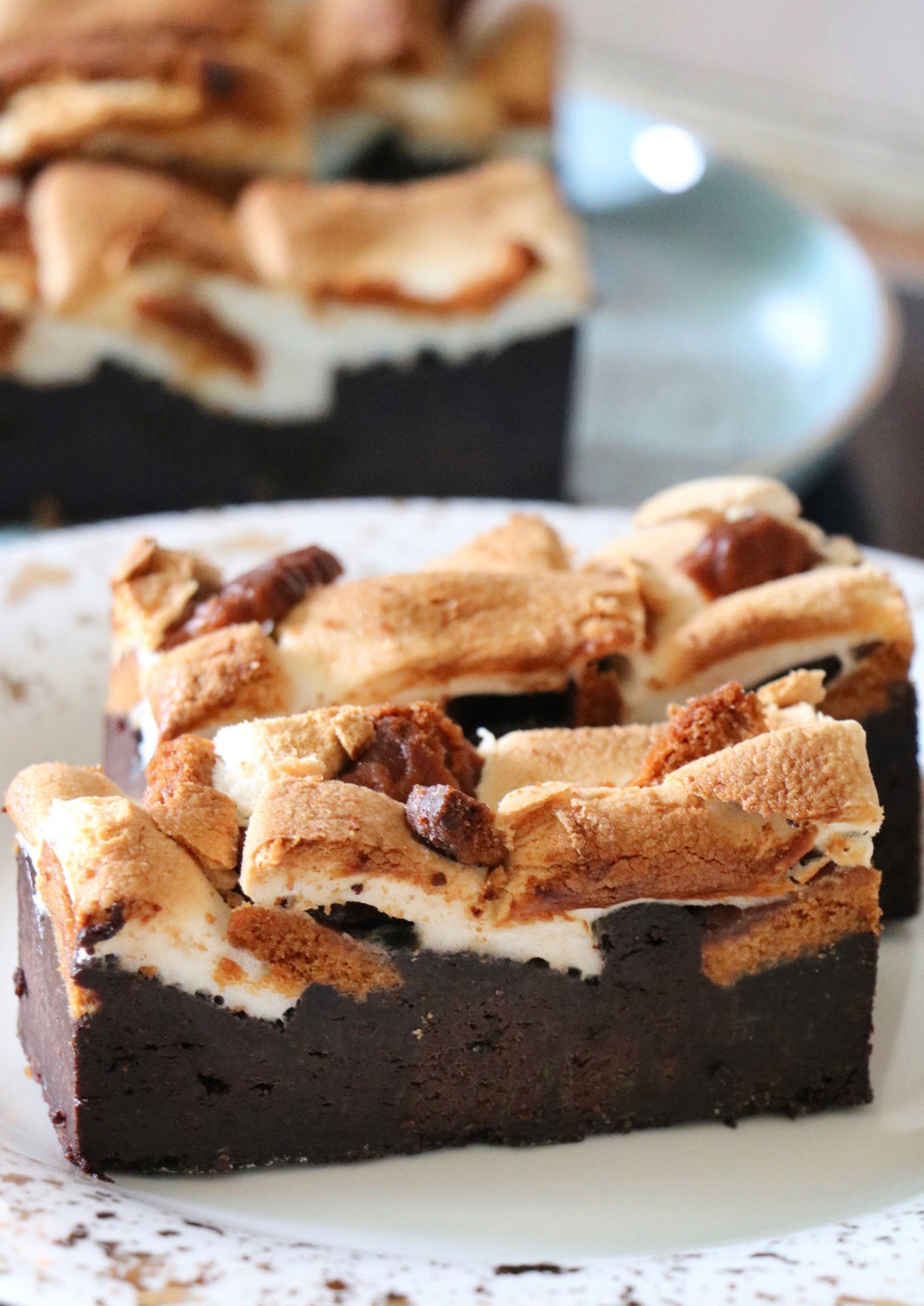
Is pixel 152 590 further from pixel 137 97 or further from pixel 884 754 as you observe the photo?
pixel 137 97

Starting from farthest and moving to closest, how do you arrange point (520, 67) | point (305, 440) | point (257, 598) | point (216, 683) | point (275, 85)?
point (520, 67) < point (275, 85) < point (305, 440) < point (257, 598) < point (216, 683)

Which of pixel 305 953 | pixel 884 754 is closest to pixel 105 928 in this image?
pixel 305 953

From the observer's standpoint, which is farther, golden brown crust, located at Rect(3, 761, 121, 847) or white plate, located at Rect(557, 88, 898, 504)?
white plate, located at Rect(557, 88, 898, 504)

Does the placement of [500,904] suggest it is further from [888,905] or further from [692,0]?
[692,0]

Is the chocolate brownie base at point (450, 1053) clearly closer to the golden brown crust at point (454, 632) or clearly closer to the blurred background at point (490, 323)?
the golden brown crust at point (454, 632)

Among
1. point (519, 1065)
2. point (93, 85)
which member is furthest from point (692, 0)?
point (519, 1065)

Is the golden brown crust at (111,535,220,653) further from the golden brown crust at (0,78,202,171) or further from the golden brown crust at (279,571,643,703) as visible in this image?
the golden brown crust at (0,78,202,171)

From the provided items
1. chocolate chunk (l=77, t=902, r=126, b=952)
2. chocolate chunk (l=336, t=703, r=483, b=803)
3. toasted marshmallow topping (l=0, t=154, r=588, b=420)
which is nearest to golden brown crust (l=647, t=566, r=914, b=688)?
chocolate chunk (l=336, t=703, r=483, b=803)
